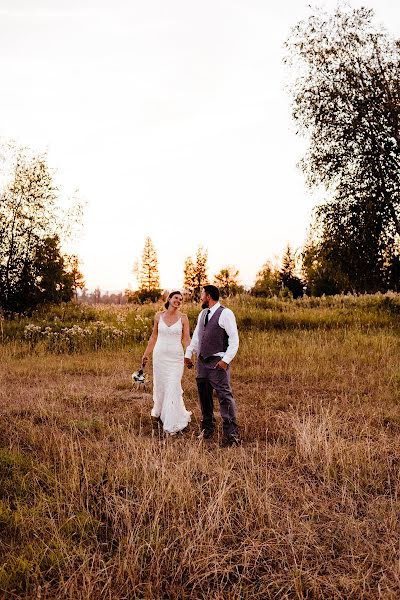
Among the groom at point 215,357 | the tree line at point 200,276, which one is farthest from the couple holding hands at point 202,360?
the tree line at point 200,276

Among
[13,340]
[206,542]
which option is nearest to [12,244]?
[13,340]

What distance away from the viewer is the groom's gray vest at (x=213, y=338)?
7.47 meters

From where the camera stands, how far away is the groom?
731 cm

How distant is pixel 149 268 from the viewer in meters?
71.9

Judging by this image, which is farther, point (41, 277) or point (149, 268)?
point (149, 268)

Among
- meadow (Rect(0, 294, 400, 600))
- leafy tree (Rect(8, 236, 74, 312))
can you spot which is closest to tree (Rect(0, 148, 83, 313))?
leafy tree (Rect(8, 236, 74, 312))

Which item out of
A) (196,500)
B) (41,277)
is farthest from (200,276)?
(196,500)

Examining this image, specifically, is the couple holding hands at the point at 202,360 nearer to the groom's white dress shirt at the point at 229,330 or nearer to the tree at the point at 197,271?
the groom's white dress shirt at the point at 229,330

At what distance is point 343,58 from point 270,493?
18172mm

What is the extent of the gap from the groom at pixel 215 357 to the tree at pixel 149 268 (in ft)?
209

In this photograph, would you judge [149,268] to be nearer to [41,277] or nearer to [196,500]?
[41,277]

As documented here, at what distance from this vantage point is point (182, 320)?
863cm

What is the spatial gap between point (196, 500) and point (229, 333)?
2.96m

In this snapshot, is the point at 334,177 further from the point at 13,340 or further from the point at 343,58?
the point at 13,340
